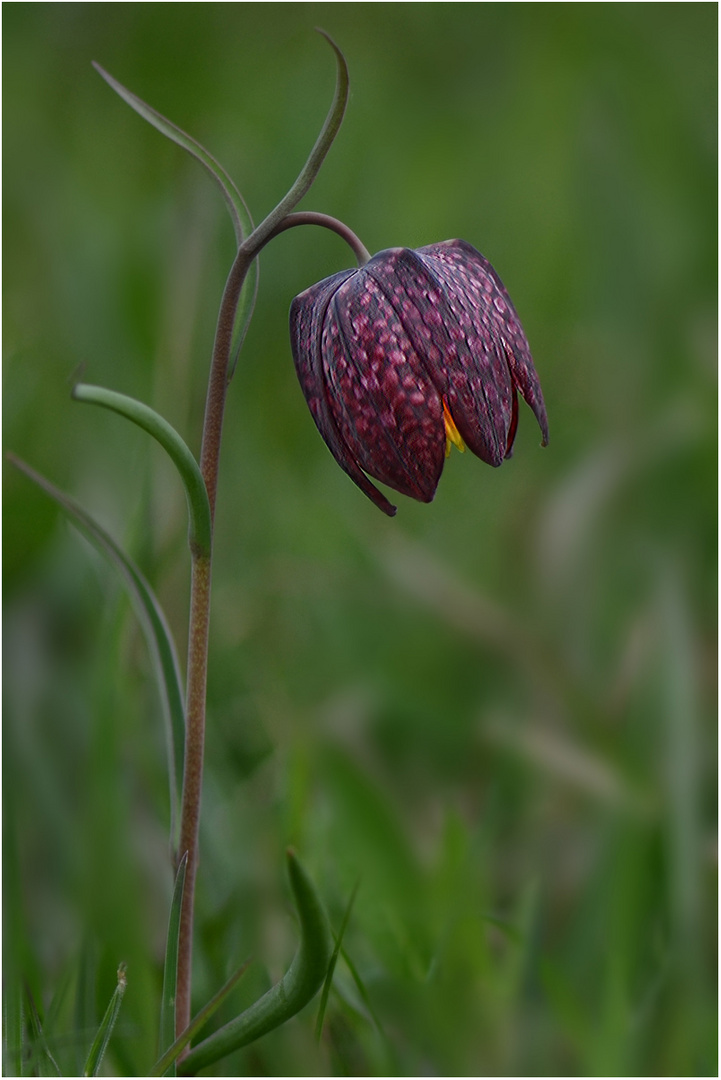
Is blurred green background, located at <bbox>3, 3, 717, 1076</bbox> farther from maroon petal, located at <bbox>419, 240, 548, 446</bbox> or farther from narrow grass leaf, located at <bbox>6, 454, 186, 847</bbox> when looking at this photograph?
maroon petal, located at <bbox>419, 240, 548, 446</bbox>

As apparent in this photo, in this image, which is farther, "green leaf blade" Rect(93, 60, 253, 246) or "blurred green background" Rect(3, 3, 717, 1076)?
"blurred green background" Rect(3, 3, 717, 1076)

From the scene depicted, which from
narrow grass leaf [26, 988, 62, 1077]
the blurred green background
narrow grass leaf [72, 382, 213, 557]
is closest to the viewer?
narrow grass leaf [72, 382, 213, 557]

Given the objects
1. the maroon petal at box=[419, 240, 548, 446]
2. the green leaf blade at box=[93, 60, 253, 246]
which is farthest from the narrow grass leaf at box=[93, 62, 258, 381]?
the maroon petal at box=[419, 240, 548, 446]

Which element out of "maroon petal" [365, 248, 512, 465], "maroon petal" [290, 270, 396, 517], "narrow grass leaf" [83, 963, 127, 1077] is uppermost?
"maroon petal" [365, 248, 512, 465]

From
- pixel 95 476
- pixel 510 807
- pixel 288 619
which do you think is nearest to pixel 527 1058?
pixel 510 807

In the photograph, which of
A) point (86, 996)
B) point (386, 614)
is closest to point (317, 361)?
point (86, 996)

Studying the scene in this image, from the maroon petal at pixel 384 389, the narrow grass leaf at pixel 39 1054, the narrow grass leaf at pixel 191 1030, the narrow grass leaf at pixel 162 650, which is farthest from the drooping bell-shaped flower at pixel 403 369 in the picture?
the narrow grass leaf at pixel 39 1054

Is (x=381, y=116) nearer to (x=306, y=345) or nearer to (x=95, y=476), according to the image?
(x=95, y=476)
